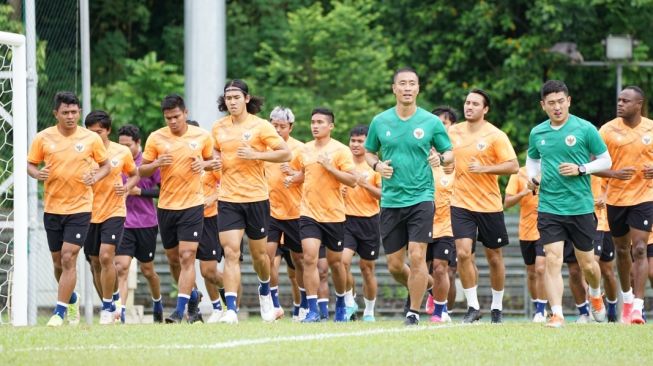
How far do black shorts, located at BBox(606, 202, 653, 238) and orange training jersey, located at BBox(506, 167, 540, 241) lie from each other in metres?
1.96

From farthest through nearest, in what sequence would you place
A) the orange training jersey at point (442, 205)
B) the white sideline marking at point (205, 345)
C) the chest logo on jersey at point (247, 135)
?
the orange training jersey at point (442, 205) < the chest logo on jersey at point (247, 135) < the white sideline marking at point (205, 345)

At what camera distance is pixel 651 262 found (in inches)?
680

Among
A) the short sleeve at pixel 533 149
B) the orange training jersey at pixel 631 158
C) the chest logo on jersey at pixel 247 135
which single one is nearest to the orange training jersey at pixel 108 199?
the chest logo on jersey at pixel 247 135

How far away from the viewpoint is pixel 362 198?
2023 centimetres

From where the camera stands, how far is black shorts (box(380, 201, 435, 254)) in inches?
624

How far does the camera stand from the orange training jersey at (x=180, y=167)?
17.4m

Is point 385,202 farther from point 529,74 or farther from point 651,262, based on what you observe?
point 529,74

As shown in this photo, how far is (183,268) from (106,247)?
57.7 inches

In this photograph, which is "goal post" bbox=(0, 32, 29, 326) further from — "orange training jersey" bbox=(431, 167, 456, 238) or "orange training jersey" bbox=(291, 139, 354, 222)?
"orange training jersey" bbox=(431, 167, 456, 238)

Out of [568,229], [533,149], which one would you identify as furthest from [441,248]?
[568,229]

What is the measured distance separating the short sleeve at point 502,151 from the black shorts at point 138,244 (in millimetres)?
4897

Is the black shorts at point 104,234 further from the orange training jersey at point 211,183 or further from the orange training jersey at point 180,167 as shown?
the orange training jersey at point 211,183

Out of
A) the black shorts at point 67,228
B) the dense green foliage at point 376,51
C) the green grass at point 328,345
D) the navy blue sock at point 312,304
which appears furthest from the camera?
the dense green foliage at point 376,51

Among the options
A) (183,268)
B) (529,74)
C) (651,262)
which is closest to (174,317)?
(183,268)
